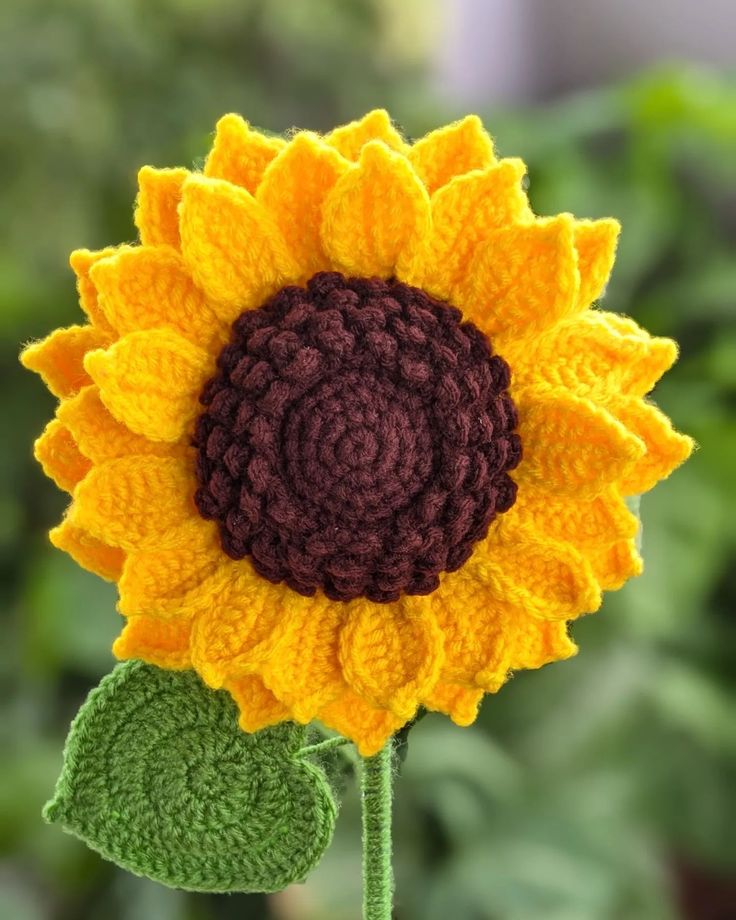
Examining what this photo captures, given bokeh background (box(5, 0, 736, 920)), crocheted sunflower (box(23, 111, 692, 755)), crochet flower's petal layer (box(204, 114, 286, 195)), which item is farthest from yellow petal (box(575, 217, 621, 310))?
bokeh background (box(5, 0, 736, 920))

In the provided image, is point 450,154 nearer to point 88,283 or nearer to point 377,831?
point 88,283

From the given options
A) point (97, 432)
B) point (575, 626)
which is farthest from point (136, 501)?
point (575, 626)

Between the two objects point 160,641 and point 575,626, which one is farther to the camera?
point 575,626

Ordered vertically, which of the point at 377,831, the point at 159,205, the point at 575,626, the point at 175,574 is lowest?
the point at 575,626

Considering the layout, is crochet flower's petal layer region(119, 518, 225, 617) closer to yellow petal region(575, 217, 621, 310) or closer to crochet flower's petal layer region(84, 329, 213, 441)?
crochet flower's petal layer region(84, 329, 213, 441)

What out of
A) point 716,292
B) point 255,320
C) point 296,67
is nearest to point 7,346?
point 296,67

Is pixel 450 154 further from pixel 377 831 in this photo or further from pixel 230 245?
pixel 377 831

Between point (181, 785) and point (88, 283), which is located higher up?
point (88, 283)

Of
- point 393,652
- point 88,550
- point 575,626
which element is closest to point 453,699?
point 393,652

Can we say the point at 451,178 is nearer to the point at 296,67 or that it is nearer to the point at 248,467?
the point at 248,467
